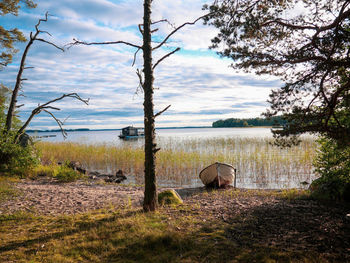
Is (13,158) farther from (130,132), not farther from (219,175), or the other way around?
(130,132)

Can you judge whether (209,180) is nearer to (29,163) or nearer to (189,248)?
(189,248)

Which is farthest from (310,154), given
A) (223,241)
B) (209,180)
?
(223,241)

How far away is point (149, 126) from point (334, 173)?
563 cm

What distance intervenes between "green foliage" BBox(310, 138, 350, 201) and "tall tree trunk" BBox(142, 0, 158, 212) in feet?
16.8

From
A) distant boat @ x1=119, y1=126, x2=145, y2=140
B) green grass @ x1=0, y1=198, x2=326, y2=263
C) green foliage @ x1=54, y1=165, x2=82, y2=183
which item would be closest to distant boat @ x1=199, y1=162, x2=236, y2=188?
green grass @ x1=0, y1=198, x2=326, y2=263

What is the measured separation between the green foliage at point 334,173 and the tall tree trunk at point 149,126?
5.12 m

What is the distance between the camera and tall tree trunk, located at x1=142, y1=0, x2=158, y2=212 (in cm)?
641

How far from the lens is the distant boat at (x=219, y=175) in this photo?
10430 mm

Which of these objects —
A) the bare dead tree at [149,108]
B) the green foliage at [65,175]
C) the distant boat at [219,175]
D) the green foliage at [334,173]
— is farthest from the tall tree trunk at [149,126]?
the green foliage at [65,175]

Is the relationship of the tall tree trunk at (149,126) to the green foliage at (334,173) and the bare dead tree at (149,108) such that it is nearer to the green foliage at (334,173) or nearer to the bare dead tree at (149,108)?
the bare dead tree at (149,108)

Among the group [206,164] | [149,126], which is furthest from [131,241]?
[206,164]

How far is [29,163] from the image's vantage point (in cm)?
1338

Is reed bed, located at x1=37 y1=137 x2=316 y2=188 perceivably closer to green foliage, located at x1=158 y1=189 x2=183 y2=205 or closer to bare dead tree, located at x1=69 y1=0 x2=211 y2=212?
green foliage, located at x1=158 y1=189 x2=183 y2=205

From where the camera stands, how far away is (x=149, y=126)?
642 centimetres
